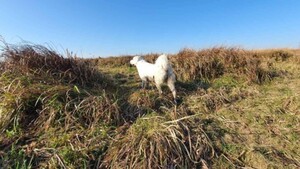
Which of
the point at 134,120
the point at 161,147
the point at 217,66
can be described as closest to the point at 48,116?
the point at 134,120

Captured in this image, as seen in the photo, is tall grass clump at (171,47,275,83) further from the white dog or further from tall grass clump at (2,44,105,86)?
tall grass clump at (2,44,105,86)

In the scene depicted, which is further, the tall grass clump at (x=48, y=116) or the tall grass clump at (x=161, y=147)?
the tall grass clump at (x=48, y=116)

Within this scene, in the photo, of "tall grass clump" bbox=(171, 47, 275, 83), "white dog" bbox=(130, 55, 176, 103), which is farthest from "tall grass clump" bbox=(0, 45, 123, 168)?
"tall grass clump" bbox=(171, 47, 275, 83)

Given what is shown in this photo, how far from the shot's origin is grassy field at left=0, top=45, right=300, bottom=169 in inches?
132

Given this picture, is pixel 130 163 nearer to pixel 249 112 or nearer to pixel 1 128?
pixel 1 128

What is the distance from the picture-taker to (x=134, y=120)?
4172 mm

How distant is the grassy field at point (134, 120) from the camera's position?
11.0ft

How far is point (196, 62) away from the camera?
249 inches

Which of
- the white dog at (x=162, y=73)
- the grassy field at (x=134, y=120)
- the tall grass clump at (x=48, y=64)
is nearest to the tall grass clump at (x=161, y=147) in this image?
the grassy field at (x=134, y=120)

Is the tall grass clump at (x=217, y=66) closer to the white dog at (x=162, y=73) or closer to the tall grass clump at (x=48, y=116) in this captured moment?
the white dog at (x=162, y=73)

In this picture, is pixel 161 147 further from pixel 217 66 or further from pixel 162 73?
pixel 217 66

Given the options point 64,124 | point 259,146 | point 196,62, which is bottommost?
point 259,146

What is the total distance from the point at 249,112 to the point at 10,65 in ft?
12.7

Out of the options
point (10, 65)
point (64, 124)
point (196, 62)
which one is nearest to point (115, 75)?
point (196, 62)
